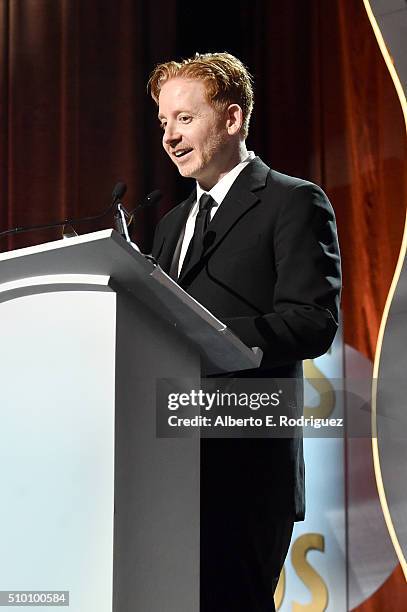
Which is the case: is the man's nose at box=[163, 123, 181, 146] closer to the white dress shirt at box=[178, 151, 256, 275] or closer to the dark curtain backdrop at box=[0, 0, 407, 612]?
the white dress shirt at box=[178, 151, 256, 275]

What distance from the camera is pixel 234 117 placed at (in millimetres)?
1971

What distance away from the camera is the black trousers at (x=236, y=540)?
1.54 meters

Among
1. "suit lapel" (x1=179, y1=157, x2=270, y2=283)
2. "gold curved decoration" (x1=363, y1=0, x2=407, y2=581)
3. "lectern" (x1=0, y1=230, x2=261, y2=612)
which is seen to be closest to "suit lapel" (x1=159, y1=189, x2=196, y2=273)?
"suit lapel" (x1=179, y1=157, x2=270, y2=283)

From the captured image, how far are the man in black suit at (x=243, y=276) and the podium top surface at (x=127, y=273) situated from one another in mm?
220

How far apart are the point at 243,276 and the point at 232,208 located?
16cm

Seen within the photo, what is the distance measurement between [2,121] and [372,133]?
132cm

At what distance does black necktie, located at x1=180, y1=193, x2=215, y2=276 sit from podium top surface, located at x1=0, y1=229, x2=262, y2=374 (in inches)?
16.8

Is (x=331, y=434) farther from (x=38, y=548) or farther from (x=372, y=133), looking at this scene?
(x=38, y=548)

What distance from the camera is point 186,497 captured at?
1.37 m

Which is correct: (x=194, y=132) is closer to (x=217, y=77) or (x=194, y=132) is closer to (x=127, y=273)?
(x=217, y=77)

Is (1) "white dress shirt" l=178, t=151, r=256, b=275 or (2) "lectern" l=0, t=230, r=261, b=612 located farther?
(1) "white dress shirt" l=178, t=151, r=256, b=275

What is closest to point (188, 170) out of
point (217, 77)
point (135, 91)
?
point (217, 77)

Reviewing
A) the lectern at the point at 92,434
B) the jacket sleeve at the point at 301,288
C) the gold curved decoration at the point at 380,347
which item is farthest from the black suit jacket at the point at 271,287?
the gold curved decoration at the point at 380,347

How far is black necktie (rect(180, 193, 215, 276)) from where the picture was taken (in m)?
1.81
